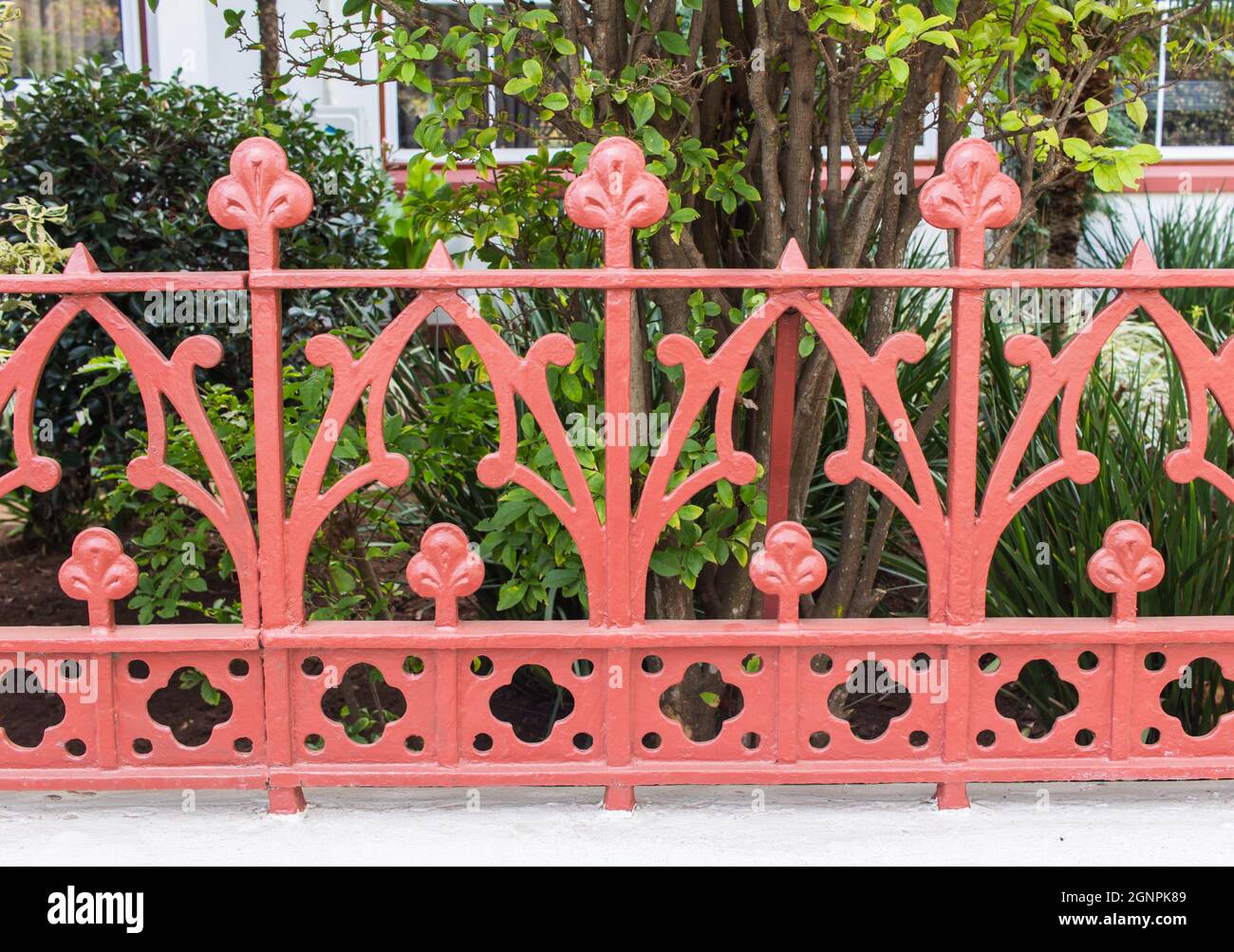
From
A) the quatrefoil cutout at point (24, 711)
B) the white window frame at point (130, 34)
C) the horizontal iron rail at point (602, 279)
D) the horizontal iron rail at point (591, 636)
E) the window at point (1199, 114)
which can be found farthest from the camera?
the window at point (1199, 114)

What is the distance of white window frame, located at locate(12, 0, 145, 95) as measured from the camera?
7.91m

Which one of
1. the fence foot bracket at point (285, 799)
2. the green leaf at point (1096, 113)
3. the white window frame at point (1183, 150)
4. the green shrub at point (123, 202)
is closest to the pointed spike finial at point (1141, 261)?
the green leaf at point (1096, 113)

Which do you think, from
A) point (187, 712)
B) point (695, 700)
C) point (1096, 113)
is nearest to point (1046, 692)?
point (695, 700)

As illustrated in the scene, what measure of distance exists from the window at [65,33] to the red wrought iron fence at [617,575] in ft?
21.5

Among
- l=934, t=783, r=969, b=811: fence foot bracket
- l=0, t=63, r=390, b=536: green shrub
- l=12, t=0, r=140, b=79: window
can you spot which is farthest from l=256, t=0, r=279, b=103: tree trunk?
l=12, t=0, r=140, b=79: window

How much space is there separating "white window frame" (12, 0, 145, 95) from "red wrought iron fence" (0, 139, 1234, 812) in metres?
6.33

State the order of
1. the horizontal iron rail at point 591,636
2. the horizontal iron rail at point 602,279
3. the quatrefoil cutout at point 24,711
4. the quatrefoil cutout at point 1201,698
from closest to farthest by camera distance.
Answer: the horizontal iron rail at point 602,279 < the horizontal iron rail at point 591,636 < the quatrefoil cutout at point 1201,698 < the quatrefoil cutout at point 24,711

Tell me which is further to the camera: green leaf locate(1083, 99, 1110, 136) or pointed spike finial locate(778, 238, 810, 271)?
green leaf locate(1083, 99, 1110, 136)

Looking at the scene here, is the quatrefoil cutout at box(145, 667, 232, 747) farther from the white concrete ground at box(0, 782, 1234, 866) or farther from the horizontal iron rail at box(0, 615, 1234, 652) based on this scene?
the horizontal iron rail at box(0, 615, 1234, 652)

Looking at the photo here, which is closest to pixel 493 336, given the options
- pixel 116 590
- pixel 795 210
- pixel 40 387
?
pixel 116 590

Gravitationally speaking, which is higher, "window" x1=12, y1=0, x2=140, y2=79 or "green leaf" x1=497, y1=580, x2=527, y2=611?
"window" x1=12, y1=0, x2=140, y2=79

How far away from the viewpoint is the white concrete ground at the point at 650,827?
2430 millimetres

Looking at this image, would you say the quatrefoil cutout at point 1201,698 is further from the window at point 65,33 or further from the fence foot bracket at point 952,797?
the window at point 65,33

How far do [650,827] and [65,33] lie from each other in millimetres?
7801
